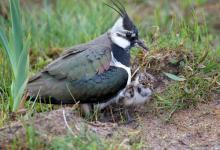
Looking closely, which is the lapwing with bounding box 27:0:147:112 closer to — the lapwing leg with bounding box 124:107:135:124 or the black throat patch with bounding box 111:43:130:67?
the black throat patch with bounding box 111:43:130:67

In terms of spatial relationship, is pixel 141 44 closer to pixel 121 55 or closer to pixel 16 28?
pixel 121 55

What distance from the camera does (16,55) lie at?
5684mm

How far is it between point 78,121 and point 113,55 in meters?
0.99

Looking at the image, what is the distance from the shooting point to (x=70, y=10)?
28.6 ft

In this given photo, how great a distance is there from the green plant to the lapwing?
0.75ft

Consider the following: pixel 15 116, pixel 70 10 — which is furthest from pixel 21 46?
pixel 70 10

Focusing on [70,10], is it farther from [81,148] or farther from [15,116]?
[81,148]

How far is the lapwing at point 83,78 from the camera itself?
575 cm

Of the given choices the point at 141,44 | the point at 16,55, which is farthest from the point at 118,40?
the point at 16,55

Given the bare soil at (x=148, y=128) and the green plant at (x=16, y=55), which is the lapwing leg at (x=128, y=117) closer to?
the bare soil at (x=148, y=128)

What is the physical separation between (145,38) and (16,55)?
1.95 meters

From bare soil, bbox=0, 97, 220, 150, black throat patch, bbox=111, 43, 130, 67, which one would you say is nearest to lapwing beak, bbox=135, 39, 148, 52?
black throat patch, bbox=111, 43, 130, 67

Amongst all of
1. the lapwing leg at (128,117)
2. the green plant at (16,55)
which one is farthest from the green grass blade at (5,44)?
the lapwing leg at (128,117)

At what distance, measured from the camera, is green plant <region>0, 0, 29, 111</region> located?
18.3 feet
